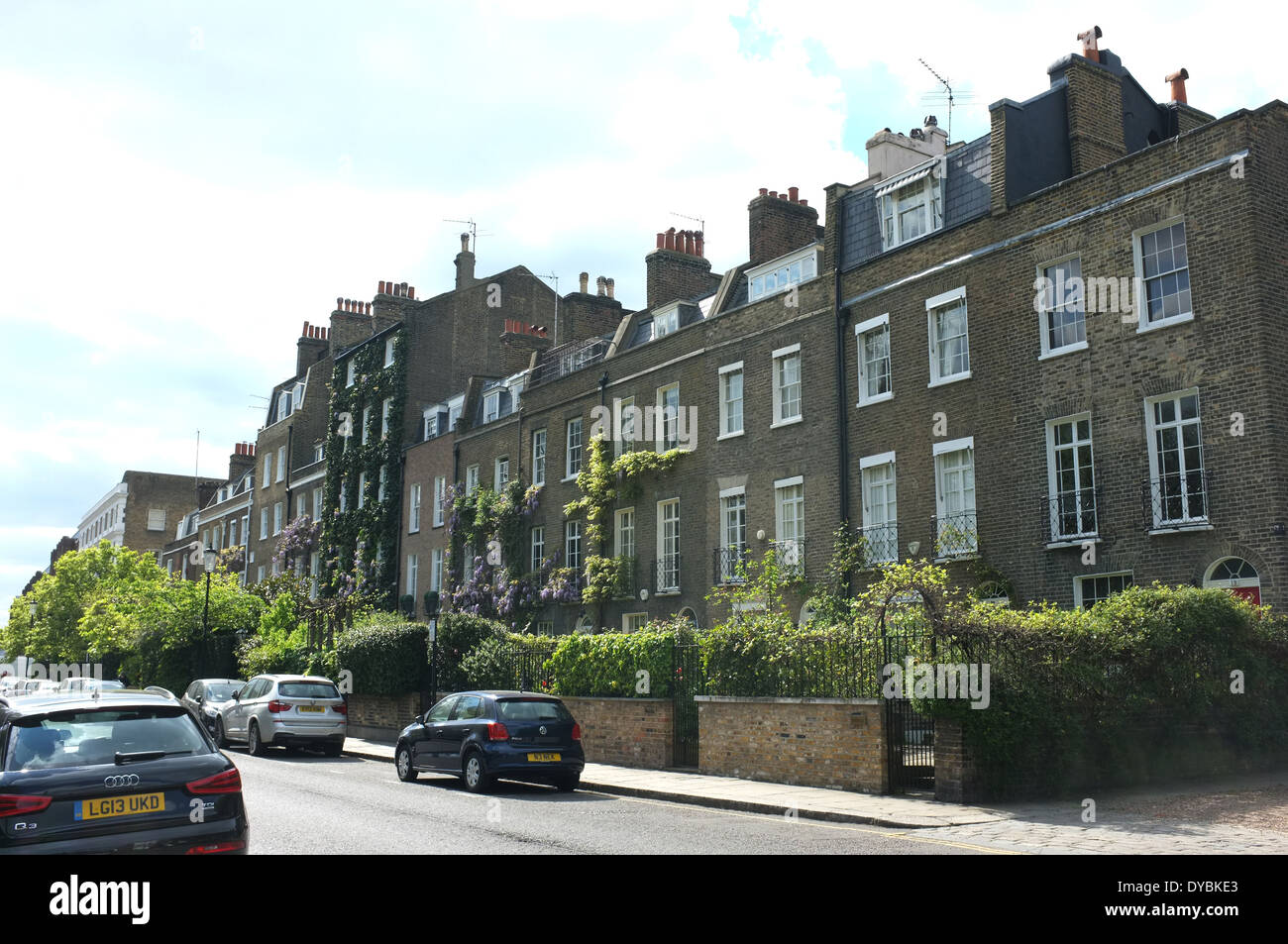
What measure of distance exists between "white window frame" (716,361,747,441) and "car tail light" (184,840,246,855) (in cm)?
2067

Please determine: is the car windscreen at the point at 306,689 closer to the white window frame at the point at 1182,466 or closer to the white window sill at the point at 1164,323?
the white window frame at the point at 1182,466

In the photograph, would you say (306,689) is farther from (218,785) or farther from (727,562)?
(218,785)

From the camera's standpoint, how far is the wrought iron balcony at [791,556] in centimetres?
2492

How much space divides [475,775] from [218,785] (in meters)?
9.19

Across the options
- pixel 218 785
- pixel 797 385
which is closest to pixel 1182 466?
pixel 797 385

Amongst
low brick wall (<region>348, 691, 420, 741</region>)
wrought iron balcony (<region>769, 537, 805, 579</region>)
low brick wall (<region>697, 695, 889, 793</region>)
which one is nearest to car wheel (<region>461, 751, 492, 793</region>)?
low brick wall (<region>697, 695, 889, 793</region>)

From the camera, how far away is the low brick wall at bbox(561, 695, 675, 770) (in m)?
19.9

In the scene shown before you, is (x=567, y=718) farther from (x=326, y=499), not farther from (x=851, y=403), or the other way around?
(x=326, y=499)

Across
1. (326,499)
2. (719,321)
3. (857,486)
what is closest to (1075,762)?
(857,486)

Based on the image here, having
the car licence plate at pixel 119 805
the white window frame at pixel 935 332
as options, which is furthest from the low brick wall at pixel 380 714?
the car licence plate at pixel 119 805

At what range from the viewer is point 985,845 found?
1104 centimetres

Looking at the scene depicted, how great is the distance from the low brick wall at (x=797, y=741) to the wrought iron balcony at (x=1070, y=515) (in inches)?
249

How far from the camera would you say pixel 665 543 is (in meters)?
29.6

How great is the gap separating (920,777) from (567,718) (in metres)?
5.43
